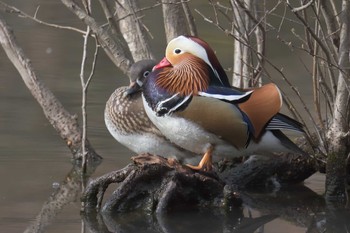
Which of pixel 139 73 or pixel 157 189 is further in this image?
pixel 139 73

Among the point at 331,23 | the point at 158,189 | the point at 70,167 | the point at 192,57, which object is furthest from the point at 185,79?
the point at 70,167

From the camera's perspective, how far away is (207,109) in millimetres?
6172

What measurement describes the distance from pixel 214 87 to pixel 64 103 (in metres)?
2.75

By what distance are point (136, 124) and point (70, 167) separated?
2.64ft

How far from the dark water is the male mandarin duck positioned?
0.39 m

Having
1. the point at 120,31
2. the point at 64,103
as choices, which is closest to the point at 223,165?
the point at 120,31

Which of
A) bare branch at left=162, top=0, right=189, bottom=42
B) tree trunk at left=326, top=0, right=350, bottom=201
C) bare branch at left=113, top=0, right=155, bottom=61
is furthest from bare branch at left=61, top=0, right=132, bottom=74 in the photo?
tree trunk at left=326, top=0, right=350, bottom=201

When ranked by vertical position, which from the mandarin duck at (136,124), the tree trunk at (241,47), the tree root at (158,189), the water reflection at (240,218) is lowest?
the water reflection at (240,218)

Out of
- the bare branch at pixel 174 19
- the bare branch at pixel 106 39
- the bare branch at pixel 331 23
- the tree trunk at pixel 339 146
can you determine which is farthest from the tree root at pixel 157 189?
the bare branch at pixel 174 19

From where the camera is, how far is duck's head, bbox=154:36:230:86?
637 centimetres

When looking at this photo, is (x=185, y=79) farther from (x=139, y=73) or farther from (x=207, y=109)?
(x=139, y=73)

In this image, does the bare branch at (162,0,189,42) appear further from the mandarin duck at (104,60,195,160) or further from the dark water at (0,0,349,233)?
the mandarin duck at (104,60,195,160)

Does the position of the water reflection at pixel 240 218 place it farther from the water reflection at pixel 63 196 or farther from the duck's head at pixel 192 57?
the duck's head at pixel 192 57

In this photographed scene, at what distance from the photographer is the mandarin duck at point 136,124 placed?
6.64 meters
